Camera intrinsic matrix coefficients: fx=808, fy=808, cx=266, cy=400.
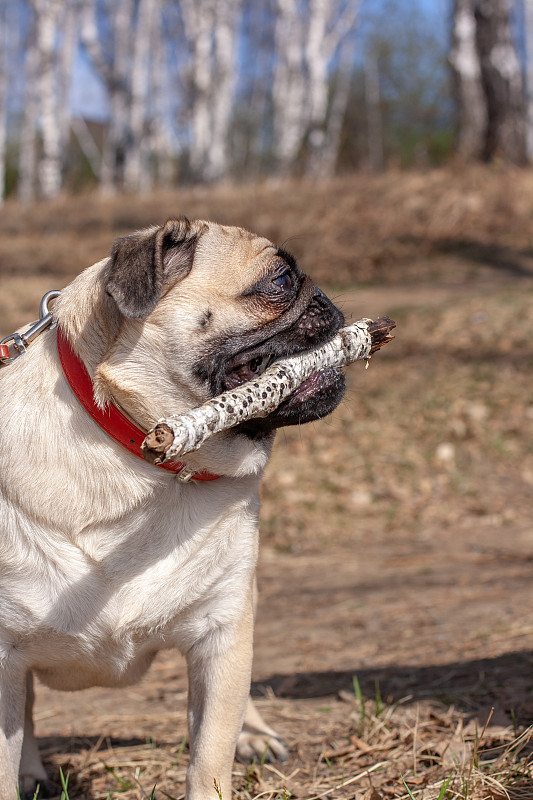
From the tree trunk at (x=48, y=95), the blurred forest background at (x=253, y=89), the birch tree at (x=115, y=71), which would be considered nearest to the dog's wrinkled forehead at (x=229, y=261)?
the blurred forest background at (x=253, y=89)

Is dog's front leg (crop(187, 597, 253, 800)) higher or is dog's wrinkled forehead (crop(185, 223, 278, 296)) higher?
dog's wrinkled forehead (crop(185, 223, 278, 296))

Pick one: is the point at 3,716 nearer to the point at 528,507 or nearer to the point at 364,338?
the point at 364,338

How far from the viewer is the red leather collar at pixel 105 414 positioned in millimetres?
2537

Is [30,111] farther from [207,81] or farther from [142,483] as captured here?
[142,483]

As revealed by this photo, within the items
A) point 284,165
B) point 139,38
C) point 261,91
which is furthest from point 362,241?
point 261,91

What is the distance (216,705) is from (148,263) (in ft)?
4.75

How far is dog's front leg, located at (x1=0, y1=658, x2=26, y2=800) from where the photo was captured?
2.52m

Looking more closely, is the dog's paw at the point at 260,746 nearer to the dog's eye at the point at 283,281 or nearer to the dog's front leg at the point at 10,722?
the dog's front leg at the point at 10,722

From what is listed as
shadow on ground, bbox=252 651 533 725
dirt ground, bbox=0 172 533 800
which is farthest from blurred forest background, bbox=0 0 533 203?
shadow on ground, bbox=252 651 533 725

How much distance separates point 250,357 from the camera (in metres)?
2.76

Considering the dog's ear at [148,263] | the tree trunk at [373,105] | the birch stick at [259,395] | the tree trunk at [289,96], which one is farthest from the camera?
the tree trunk at [373,105]

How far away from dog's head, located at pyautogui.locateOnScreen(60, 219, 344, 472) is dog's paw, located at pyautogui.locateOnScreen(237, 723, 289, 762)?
131cm

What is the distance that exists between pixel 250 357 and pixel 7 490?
0.90m

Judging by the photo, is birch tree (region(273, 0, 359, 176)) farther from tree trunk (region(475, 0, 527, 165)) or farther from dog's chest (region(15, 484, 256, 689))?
dog's chest (region(15, 484, 256, 689))
